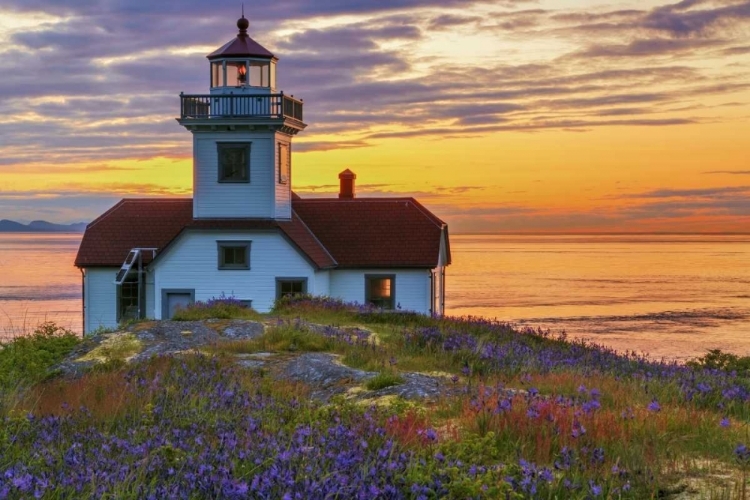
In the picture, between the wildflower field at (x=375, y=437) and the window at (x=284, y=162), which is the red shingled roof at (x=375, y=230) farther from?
the wildflower field at (x=375, y=437)

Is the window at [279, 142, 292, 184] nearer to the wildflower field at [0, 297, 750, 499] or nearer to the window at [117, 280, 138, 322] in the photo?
the window at [117, 280, 138, 322]

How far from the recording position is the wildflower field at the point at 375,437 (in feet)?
15.4

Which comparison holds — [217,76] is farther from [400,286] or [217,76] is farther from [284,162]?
[400,286]

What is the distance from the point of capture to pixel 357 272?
37219mm

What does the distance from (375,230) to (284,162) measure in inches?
196

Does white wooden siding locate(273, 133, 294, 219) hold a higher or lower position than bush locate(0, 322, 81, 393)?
higher

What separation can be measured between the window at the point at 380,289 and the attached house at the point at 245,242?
4 cm

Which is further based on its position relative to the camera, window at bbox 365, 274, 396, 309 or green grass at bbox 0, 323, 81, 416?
window at bbox 365, 274, 396, 309

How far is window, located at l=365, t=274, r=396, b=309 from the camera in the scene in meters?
37.1

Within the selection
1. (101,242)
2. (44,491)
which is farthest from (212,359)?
(101,242)

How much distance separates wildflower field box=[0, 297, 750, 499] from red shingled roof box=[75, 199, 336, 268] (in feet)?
80.3

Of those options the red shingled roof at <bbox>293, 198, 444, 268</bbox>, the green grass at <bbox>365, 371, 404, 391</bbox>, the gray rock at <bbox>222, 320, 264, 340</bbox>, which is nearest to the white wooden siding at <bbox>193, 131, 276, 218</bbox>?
the red shingled roof at <bbox>293, 198, 444, 268</bbox>

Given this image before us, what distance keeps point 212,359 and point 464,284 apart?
90748 mm

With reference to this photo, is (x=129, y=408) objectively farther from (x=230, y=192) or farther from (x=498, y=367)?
(x=230, y=192)
